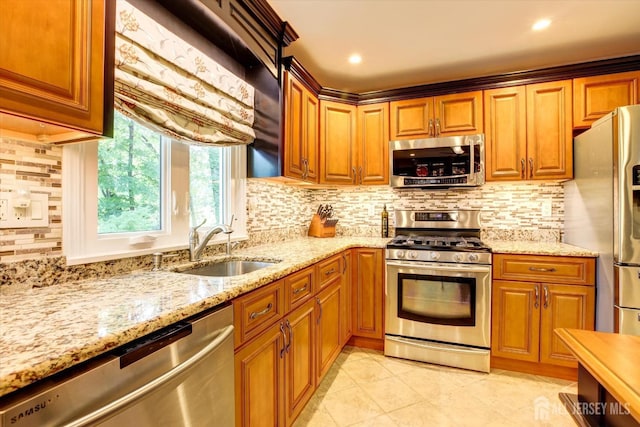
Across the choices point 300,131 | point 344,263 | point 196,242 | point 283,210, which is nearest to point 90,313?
point 196,242

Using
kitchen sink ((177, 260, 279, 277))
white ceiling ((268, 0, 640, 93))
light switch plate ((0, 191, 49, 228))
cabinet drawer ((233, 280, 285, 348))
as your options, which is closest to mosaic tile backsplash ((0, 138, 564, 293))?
light switch plate ((0, 191, 49, 228))

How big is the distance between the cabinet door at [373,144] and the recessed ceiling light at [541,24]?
1186mm

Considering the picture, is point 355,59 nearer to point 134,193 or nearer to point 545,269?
point 134,193

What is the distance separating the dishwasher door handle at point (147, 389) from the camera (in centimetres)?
67

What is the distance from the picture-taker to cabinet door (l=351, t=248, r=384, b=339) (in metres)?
2.62

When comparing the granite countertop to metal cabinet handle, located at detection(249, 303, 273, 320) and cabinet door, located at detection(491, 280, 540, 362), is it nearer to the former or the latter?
metal cabinet handle, located at detection(249, 303, 273, 320)

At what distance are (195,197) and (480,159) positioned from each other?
2.27 m

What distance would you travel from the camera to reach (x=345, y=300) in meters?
2.51

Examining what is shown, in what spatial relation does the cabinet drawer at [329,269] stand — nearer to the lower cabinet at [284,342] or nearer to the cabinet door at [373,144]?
the lower cabinet at [284,342]

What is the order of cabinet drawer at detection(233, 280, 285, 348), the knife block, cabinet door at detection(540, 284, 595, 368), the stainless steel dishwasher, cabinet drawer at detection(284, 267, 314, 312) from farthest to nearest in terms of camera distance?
the knife block
cabinet door at detection(540, 284, 595, 368)
cabinet drawer at detection(284, 267, 314, 312)
cabinet drawer at detection(233, 280, 285, 348)
the stainless steel dishwasher

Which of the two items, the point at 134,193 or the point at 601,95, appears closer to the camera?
the point at 134,193

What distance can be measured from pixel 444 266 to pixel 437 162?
0.95 meters

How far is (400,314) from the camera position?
2.54 meters

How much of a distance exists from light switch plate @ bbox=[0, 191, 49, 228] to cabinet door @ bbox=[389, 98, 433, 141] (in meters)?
2.54
